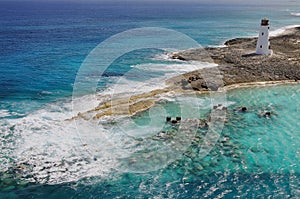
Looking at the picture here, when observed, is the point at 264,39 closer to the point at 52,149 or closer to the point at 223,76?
the point at 223,76

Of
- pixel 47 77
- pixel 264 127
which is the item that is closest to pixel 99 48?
pixel 47 77

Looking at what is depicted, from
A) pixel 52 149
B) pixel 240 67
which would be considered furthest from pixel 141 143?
pixel 240 67

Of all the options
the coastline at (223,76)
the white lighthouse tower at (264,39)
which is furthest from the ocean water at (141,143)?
the white lighthouse tower at (264,39)

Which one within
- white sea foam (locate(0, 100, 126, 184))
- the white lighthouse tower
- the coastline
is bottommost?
white sea foam (locate(0, 100, 126, 184))

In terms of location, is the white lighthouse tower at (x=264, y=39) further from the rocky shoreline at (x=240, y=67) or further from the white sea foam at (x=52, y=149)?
the white sea foam at (x=52, y=149)

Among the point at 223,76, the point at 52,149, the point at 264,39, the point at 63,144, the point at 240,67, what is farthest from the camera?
the point at 264,39

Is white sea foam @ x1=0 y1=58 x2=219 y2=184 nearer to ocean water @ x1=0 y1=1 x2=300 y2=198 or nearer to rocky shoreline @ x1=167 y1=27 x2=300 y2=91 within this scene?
ocean water @ x1=0 y1=1 x2=300 y2=198

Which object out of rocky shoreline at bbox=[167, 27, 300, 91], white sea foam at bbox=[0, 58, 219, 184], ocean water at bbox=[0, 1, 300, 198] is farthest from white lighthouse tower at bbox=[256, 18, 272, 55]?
white sea foam at bbox=[0, 58, 219, 184]
